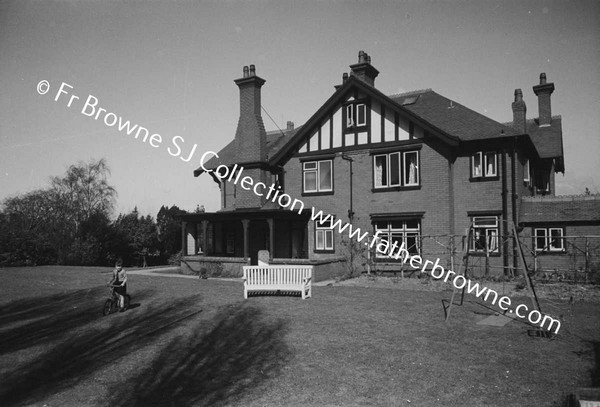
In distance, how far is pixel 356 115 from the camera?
78.9ft

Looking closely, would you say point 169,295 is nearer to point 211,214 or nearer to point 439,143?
point 211,214

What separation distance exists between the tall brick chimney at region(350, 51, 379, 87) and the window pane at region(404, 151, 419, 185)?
214 inches

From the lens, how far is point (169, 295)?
643 inches

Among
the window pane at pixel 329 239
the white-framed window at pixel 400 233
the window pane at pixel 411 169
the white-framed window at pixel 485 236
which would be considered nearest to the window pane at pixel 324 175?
the window pane at pixel 329 239

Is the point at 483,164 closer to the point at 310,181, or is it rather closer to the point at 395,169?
the point at 395,169

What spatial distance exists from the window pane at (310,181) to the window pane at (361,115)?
3.50 meters

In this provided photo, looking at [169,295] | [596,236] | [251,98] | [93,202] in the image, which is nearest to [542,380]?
[169,295]

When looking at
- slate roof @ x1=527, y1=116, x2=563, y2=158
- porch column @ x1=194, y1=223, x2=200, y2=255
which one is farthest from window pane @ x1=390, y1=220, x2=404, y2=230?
porch column @ x1=194, y1=223, x2=200, y2=255

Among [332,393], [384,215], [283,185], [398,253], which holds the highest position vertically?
[283,185]

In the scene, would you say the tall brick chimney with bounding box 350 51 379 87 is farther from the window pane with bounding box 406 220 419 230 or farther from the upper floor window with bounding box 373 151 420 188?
the window pane with bounding box 406 220 419 230

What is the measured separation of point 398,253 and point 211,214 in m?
9.62

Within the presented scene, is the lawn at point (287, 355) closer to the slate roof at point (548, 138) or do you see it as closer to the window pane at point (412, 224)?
the window pane at point (412, 224)

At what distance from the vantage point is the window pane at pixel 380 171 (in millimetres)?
23188

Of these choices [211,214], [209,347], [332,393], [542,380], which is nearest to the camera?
[332,393]
